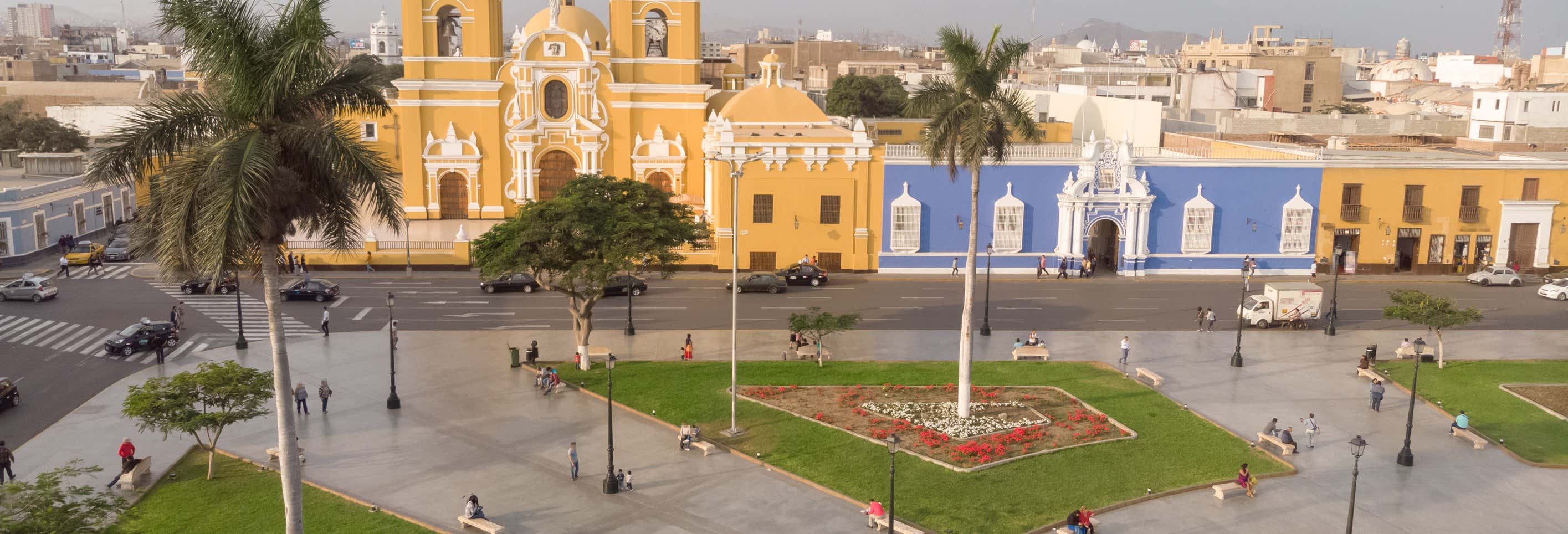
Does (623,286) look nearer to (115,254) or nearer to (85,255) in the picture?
(115,254)

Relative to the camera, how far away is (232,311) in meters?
42.5

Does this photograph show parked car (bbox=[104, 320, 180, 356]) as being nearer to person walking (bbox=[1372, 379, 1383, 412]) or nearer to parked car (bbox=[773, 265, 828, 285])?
parked car (bbox=[773, 265, 828, 285])

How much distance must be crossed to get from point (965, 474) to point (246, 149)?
16.6 metres

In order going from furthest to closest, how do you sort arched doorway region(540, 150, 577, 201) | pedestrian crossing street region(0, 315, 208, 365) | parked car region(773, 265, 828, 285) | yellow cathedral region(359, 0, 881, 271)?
arched doorway region(540, 150, 577, 201)
yellow cathedral region(359, 0, 881, 271)
parked car region(773, 265, 828, 285)
pedestrian crossing street region(0, 315, 208, 365)

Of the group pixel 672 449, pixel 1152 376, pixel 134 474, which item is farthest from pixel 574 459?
pixel 1152 376

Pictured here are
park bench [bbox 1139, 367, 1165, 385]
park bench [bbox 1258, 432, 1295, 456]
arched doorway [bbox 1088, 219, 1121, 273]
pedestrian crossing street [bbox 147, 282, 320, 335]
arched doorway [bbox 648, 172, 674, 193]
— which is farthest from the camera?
arched doorway [bbox 648, 172, 674, 193]

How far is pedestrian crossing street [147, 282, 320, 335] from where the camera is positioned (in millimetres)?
39750

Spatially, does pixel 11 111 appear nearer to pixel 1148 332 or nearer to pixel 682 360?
pixel 682 360

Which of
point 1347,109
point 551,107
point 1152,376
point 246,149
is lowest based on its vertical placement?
point 1152,376

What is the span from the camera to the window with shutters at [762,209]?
164ft

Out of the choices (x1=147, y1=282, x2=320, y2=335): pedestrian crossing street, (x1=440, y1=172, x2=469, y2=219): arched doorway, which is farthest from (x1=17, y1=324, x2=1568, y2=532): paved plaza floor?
(x1=440, y1=172, x2=469, y2=219): arched doorway

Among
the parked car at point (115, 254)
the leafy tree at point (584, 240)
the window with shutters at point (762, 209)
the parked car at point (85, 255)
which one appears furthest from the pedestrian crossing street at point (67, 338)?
the window with shutters at point (762, 209)

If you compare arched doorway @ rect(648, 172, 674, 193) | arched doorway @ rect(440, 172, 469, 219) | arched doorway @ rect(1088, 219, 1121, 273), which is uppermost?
arched doorway @ rect(648, 172, 674, 193)

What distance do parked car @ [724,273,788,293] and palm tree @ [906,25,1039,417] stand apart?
59.1ft
